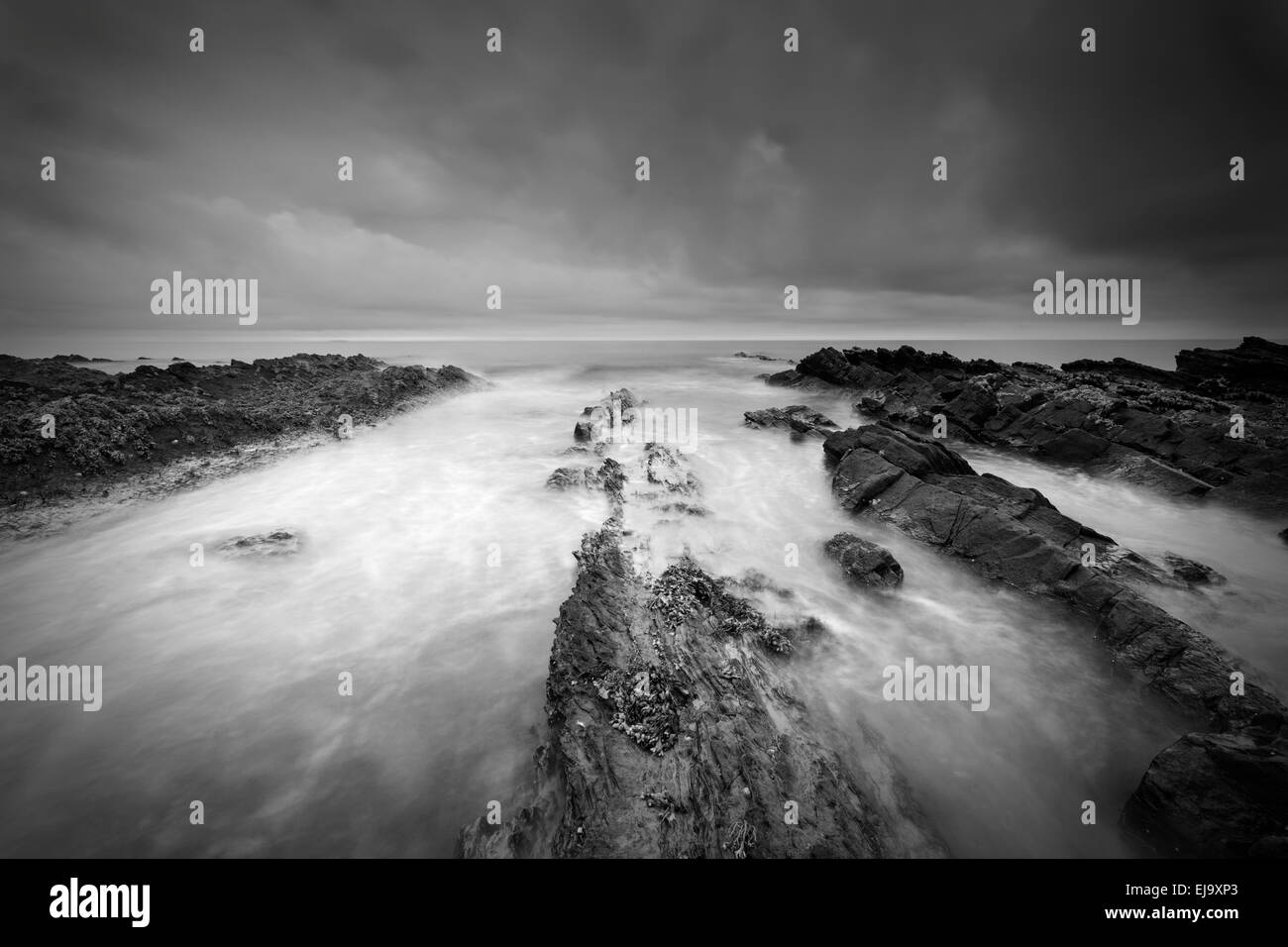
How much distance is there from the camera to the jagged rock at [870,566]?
30.4 ft

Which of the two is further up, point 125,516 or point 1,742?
point 125,516

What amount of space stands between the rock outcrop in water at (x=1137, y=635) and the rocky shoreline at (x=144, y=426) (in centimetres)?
1921

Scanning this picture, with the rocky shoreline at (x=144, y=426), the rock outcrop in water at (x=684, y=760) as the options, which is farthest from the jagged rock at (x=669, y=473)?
the rocky shoreline at (x=144, y=426)

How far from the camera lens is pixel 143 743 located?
213 inches

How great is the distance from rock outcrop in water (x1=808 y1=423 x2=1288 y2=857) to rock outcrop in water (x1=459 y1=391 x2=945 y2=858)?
2.49 m

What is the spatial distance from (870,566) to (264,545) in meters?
13.1

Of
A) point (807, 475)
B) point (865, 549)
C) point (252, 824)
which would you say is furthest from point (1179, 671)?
point (252, 824)

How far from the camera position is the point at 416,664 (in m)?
6.84

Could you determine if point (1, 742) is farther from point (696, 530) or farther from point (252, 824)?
point (696, 530)
